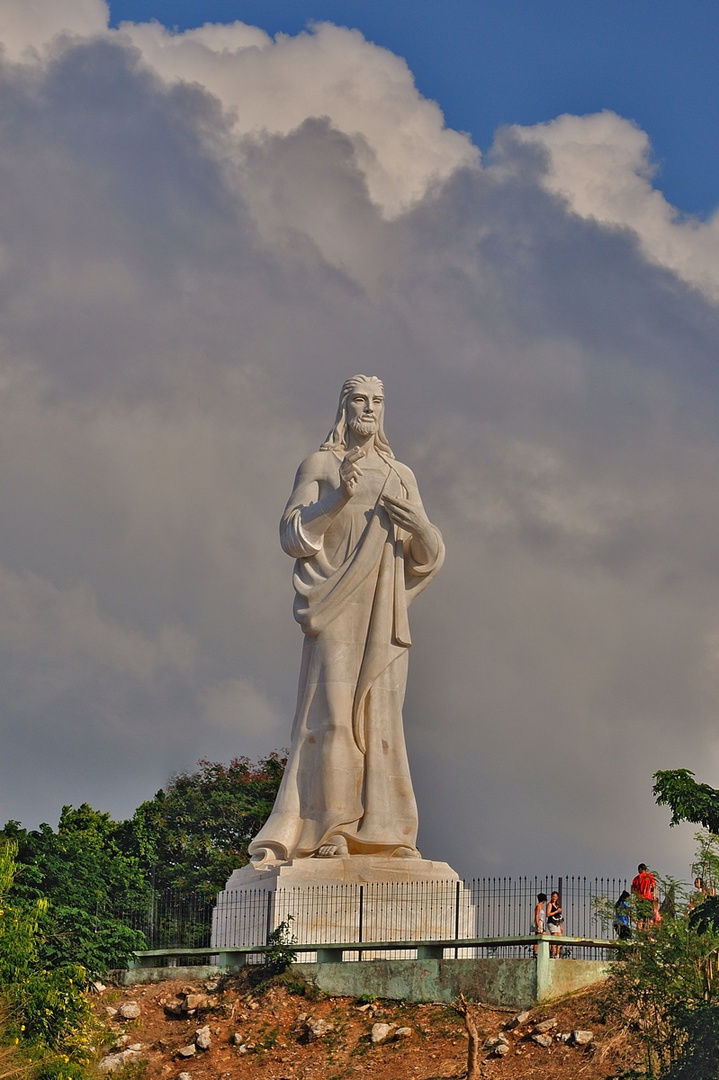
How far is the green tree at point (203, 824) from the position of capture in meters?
43.4

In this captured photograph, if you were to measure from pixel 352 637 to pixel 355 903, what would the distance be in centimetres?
426

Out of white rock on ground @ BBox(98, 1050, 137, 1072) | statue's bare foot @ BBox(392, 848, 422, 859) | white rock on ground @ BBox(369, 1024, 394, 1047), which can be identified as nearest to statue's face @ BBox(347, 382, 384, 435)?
statue's bare foot @ BBox(392, 848, 422, 859)

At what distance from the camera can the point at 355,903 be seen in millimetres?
26797

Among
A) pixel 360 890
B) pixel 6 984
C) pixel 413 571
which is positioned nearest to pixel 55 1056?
pixel 6 984

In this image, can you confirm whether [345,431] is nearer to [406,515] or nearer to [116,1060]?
[406,515]

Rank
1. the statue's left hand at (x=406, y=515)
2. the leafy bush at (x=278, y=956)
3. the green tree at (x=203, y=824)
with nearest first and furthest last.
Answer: the leafy bush at (x=278, y=956) → the statue's left hand at (x=406, y=515) → the green tree at (x=203, y=824)

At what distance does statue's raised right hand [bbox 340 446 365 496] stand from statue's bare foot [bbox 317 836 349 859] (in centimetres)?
524

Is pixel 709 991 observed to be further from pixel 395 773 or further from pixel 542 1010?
pixel 395 773

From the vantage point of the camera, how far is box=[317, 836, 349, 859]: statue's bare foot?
27.5 meters

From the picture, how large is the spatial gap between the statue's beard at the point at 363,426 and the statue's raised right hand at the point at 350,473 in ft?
3.12

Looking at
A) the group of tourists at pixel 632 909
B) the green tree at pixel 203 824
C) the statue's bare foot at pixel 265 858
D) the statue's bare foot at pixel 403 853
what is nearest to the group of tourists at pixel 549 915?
the group of tourists at pixel 632 909

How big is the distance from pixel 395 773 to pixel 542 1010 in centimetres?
613

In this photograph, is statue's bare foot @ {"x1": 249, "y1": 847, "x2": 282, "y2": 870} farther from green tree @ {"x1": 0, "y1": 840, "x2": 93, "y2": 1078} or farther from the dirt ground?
green tree @ {"x1": 0, "y1": 840, "x2": 93, "y2": 1078}

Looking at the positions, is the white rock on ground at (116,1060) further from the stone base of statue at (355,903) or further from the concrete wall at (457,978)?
the stone base of statue at (355,903)
